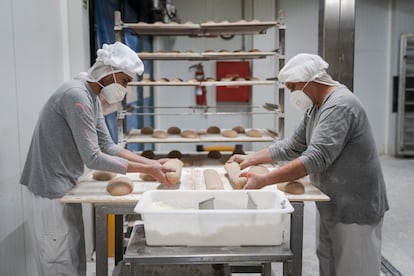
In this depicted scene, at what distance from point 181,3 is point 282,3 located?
4.92 feet

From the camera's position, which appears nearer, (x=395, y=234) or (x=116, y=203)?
(x=116, y=203)

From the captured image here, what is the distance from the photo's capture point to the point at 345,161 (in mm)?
1938

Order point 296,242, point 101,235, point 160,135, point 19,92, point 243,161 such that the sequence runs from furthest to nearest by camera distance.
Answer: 1. point 160,135
2. point 243,161
3. point 19,92
4. point 101,235
5. point 296,242

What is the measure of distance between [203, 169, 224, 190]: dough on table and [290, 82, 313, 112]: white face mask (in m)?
0.52

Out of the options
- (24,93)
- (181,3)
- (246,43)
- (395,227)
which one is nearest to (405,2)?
(246,43)

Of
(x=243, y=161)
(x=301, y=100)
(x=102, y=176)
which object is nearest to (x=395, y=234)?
(x=243, y=161)

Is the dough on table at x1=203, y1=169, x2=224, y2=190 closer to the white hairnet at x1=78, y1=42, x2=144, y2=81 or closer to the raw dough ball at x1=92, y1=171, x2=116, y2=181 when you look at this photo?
the raw dough ball at x1=92, y1=171, x2=116, y2=181

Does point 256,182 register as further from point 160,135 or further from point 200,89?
point 200,89

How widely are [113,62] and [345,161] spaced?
113 centimetres

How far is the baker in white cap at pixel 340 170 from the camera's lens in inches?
73.2

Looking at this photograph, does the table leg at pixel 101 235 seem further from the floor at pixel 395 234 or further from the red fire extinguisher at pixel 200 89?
the red fire extinguisher at pixel 200 89

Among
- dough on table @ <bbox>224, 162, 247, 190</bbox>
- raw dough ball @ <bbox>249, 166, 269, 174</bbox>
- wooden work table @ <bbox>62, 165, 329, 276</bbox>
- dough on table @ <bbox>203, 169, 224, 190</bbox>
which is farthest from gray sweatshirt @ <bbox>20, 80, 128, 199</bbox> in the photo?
raw dough ball @ <bbox>249, 166, 269, 174</bbox>

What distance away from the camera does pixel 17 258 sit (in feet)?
7.23

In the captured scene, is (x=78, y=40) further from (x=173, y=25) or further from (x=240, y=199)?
(x=240, y=199)
